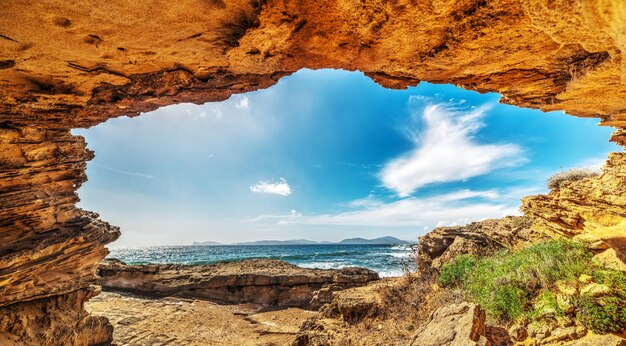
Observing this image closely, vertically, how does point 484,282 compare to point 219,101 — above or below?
below

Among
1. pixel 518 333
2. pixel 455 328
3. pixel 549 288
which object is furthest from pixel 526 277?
pixel 455 328

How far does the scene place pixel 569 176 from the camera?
28.6 ft

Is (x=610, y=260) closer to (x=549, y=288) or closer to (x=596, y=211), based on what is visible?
(x=549, y=288)

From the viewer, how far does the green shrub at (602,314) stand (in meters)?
3.96

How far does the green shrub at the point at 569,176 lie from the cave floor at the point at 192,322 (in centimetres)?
1042

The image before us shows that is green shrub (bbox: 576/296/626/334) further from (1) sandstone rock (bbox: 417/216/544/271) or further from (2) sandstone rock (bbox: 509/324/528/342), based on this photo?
A: (1) sandstone rock (bbox: 417/216/544/271)

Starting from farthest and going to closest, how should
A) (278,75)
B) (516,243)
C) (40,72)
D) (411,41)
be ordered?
(516,243) < (278,75) < (40,72) < (411,41)

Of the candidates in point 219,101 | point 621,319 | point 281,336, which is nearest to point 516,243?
point 621,319

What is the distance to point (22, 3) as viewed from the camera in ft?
8.13

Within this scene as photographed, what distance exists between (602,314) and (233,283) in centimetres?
1724

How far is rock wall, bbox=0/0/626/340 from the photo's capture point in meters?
2.53

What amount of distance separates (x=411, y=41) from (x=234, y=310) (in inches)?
610

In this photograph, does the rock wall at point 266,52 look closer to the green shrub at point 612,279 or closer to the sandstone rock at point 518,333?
the green shrub at point 612,279

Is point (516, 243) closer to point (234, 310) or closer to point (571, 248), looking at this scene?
point (571, 248)
